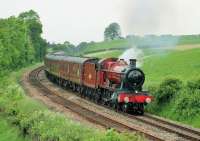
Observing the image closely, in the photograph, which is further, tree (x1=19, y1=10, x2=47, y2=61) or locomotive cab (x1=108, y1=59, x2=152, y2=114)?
tree (x1=19, y1=10, x2=47, y2=61)

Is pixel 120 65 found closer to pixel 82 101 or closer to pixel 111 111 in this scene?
pixel 111 111

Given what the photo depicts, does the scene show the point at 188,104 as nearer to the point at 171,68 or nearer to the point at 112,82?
the point at 112,82

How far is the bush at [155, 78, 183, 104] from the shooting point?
3359cm

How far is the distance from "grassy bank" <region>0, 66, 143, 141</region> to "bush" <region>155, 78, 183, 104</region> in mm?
8709

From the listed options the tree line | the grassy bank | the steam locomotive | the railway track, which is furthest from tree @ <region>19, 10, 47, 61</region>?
the grassy bank

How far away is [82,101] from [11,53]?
32.2m

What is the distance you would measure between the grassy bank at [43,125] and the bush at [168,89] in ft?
28.6

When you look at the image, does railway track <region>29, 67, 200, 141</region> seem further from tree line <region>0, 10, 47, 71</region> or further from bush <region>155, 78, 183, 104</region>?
tree line <region>0, 10, 47, 71</region>

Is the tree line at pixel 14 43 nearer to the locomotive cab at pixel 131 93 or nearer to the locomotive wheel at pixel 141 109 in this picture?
the locomotive cab at pixel 131 93

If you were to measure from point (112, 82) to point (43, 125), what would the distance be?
14756mm

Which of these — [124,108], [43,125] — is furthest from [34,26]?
[43,125]

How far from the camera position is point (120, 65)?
36469mm

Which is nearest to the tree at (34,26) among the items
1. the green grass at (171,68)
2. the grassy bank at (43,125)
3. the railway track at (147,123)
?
the green grass at (171,68)

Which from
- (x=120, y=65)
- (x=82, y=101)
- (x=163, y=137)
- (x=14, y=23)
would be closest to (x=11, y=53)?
(x=14, y=23)
